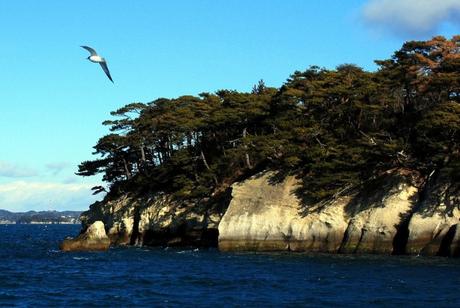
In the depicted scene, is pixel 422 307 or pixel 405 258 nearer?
pixel 422 307

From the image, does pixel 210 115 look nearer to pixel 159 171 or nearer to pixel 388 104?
pixel 159 171

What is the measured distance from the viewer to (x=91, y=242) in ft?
177

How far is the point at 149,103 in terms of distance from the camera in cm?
7019

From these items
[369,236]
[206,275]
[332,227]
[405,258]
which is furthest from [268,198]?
[206,275]

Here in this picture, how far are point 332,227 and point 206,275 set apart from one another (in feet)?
49.9

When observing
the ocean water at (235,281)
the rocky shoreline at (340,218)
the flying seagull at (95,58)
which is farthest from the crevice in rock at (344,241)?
the flying seagull at (95,58)

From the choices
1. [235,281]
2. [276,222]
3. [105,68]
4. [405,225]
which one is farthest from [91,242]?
[105,68]

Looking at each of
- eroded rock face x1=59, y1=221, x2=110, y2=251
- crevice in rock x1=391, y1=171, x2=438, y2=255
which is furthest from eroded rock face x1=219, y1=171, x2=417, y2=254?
eroded rock face x1=59, y1=221, x2=110, y2=251

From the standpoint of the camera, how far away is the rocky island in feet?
144

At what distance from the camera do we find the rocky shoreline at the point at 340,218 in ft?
137

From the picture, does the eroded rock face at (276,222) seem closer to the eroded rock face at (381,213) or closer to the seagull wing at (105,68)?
the eroded rock face at (381,213)

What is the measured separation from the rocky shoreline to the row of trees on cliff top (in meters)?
1.27

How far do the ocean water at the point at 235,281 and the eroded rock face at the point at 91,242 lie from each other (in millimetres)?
8602

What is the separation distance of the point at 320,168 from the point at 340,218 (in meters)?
4.25
